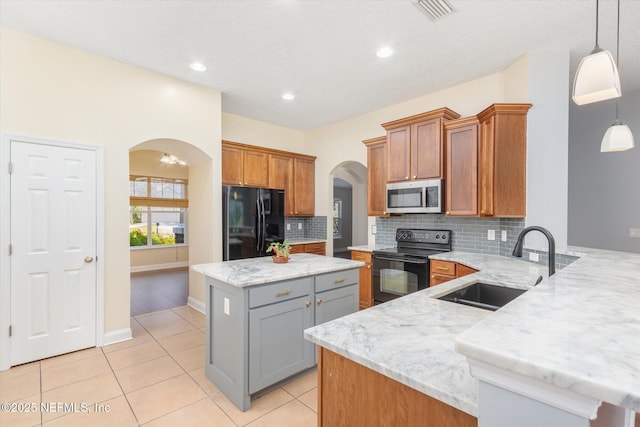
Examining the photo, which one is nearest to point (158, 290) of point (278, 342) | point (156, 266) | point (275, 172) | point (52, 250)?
point (156, 266)

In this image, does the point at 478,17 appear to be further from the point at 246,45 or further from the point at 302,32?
the point at 246,45

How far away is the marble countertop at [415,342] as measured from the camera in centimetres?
82

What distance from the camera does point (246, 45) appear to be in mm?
2883

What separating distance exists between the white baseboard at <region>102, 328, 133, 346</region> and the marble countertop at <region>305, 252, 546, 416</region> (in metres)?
3.06

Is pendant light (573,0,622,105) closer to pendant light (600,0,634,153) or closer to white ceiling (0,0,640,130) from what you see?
white ceiling (0,0,640,130)

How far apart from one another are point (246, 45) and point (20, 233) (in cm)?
275

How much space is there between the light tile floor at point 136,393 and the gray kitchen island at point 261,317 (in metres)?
0.13

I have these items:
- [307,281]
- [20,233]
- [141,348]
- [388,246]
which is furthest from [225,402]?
[388,246]

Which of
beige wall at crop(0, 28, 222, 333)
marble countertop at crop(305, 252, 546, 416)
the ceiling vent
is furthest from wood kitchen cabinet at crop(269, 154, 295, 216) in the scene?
marble countertop at crop(305, 252, 546, 416)

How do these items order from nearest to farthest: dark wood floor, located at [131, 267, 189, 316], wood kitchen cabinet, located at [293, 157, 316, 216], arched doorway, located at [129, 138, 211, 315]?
dark wood floor, located at [131, 267, 189, 316], wood kitchen cabinet, located at [293, 157, 316, 216], arched doorway, located at [129, 138, 211, 315]

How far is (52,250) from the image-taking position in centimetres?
289

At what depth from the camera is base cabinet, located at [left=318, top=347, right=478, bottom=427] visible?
2.78 feet

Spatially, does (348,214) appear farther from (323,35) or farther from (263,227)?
(323,35)

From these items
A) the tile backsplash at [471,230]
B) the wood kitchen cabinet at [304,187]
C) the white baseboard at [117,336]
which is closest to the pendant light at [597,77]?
the tile backsplash at [471,230]
